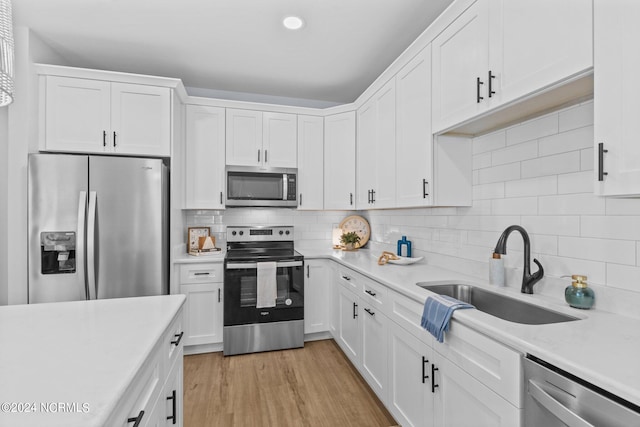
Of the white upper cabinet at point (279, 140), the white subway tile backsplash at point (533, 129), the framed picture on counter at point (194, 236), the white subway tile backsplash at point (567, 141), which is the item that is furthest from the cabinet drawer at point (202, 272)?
the white subway tile backsplash at point (567, 141)

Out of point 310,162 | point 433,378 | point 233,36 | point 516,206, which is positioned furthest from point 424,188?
point 233,36

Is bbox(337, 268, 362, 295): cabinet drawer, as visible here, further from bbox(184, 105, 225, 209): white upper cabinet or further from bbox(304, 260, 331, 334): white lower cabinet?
bbox(184, 105, 225, 209): white upper cabinet

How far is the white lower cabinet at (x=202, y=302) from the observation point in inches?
116

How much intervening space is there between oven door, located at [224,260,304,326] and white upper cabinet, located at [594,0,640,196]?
2448 mm

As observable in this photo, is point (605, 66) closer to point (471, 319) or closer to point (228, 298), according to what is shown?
point (471, 319)

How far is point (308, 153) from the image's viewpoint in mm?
3525

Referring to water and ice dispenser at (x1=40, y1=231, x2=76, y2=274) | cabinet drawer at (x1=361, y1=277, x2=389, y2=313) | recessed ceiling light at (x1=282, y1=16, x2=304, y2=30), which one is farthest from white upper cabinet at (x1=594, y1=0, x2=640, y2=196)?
water and ice dispenser at (x1=40, y1=231, x2=76, y2=274)

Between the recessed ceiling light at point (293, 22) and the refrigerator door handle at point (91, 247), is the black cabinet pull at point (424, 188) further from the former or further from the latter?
the refrigerator door handle at point (91, 247)

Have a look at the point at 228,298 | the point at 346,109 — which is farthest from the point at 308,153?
the point at 228,298

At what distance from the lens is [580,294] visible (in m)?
1.36

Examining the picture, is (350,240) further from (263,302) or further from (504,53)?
(504,53)

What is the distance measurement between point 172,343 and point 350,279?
5.40ft

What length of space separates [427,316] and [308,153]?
2.40 meters

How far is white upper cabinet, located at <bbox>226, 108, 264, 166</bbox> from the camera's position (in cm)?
329
